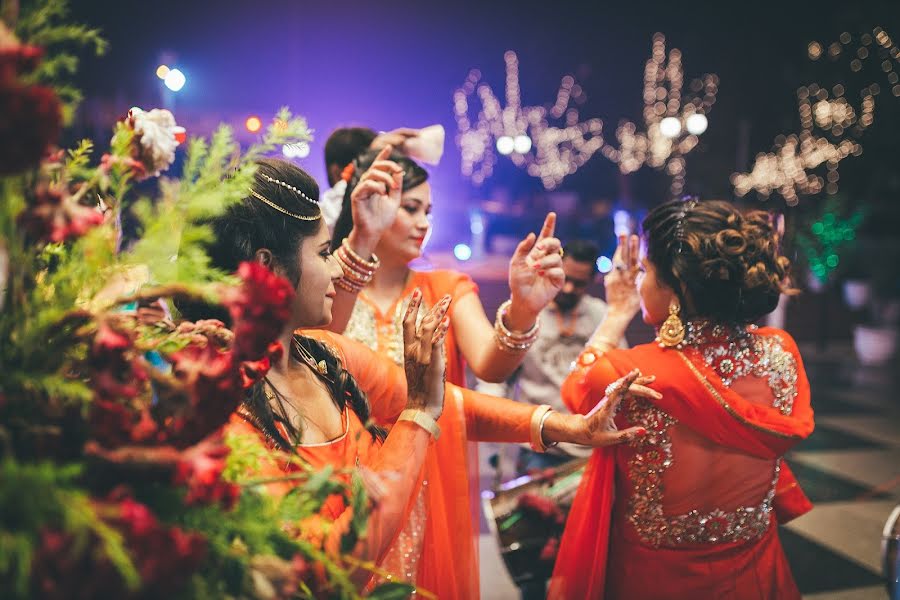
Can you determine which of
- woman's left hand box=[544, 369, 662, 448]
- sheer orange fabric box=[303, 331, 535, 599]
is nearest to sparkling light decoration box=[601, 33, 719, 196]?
woman's left hand box=[544, 369, 662, 448]

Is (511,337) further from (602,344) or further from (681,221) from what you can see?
(681,221)

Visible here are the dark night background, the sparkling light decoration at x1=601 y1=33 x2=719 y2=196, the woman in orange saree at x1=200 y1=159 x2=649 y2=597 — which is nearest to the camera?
the woman in orange saree at x1=200 y1=159 x2=649 y2=597

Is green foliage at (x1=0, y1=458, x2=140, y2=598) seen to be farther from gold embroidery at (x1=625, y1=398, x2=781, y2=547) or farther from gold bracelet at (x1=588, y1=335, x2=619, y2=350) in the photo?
gold bracelet at (x1=588, y1=335, x2=619, y2=350)

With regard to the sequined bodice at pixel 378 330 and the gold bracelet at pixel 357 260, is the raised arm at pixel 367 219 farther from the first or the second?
the sequined bodice at pixel 378 330

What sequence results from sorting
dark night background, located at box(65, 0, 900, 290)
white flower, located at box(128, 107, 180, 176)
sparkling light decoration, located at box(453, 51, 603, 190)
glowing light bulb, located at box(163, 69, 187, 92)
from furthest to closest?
sparkling light decoration, located at box(453, 51, 603, 190)
dark night background, located at box(65, 0, 900, 290)
glowing light bulb, located at box(163, 69, 187, 92)
white flower, located at box(128, 107, 180, 176)

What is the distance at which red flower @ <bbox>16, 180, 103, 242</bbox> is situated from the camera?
1.85 ft

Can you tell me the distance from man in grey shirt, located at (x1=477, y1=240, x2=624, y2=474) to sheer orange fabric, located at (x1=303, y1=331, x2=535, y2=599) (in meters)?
1.33

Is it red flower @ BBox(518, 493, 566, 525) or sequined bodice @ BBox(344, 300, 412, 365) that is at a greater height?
sequined bodice @ BBox(344, 300, 412, 365)

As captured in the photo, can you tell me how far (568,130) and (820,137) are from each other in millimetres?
5376

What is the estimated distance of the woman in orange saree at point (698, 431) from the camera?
1.57 m

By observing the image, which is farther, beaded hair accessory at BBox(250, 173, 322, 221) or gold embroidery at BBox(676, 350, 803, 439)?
gold embroidery at BBox(676, 350, 803, 439)

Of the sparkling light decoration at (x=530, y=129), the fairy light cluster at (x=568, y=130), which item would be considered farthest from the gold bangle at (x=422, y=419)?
the sparkling light decoration at (x=530, y=129)

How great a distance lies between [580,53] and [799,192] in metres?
5.15

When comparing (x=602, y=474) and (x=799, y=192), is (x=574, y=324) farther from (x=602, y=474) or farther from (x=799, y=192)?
(x=799, y=192)
